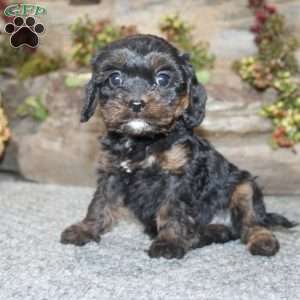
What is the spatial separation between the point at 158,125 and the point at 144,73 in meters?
0.41

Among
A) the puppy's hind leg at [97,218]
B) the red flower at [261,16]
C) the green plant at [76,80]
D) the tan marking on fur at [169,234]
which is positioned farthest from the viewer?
the red flower at [261,16]

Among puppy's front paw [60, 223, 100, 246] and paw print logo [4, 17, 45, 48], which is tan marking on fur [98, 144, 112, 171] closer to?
puppy's front paw [60, 223, 100, 246]

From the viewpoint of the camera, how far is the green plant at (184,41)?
24.8 feet

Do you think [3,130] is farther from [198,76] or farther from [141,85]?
[141,85]

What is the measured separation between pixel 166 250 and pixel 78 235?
2.65 ft

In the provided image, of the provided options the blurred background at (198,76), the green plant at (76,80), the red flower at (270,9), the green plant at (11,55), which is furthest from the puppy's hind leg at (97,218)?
the green plant at (11,55)

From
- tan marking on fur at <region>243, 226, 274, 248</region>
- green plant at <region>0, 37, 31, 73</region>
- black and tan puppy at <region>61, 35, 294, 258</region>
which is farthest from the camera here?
green plant at <region>0, 37, 31, 73</region>

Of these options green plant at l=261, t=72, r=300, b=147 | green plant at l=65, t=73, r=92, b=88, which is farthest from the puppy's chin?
green plant at l=65, t=73, r=92, b=88

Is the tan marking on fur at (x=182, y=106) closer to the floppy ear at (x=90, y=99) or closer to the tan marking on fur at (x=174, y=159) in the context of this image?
the tan marking on fur at (x=174, y=159)

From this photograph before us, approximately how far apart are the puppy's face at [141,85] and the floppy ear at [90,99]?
102 millimetres

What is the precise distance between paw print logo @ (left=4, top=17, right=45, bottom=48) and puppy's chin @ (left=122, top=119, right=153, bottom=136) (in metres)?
3.35

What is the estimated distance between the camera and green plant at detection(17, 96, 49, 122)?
7.77 metres

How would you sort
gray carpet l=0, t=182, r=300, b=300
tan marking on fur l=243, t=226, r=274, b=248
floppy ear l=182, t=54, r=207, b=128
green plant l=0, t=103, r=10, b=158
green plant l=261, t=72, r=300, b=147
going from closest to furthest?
1. gray carpet l=0, t=182, r=300, b=300
2. tan marking on fur l=243, t=226, r=274, b=248
3. floppy ear l=182, t=54, r=207, b=128
4. green plant l=261, t=72, r=300, b=147
5. green plant l=0, t=103, r=10, b=158

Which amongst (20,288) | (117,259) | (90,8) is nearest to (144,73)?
(117,259)
